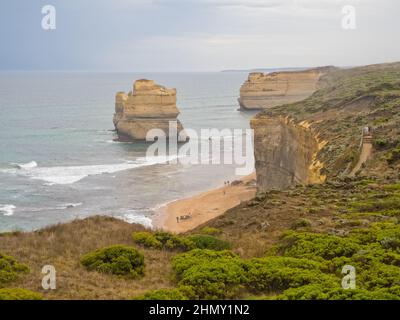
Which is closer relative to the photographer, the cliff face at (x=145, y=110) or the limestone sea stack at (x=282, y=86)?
the cliff face at (x=145, y=110)

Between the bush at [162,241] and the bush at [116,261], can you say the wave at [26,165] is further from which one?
the bush at [116,261]

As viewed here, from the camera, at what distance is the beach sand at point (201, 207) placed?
3731 cm

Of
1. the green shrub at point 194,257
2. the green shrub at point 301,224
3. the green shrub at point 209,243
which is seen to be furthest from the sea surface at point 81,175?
the green shrub at point 301,224

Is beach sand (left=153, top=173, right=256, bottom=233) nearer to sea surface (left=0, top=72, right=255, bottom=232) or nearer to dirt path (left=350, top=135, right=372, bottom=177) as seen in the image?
sea surface (left=0, top=72, right=255, bottom=232)

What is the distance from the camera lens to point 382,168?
2220 centimetres

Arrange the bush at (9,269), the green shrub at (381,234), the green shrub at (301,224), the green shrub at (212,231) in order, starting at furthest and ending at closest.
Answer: the green shrub at (212,231), the green shrub at (301,224), the green shrub at (381,234), the bush at (9,269)

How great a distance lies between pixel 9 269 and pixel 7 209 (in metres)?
31.3

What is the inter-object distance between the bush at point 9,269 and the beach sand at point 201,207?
2289cm

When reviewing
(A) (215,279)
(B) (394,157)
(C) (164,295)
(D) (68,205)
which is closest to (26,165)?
(D) (68,205)

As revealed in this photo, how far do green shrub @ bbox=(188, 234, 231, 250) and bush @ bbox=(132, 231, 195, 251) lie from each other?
0.56 feet

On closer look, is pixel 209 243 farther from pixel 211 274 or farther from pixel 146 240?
pixel 211 274

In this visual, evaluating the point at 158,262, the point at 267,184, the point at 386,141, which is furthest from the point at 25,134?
the point at 158,262

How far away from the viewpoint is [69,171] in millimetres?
56625

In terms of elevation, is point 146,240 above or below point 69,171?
above
